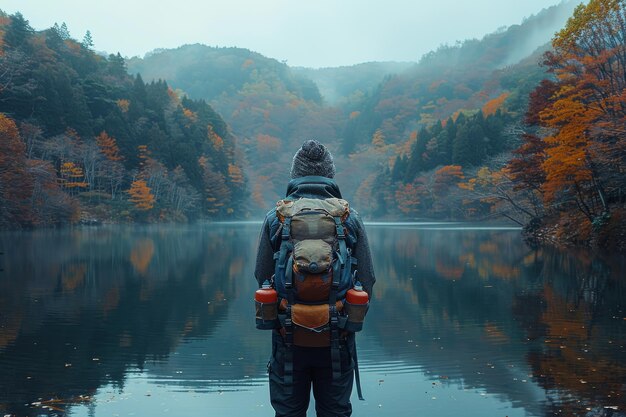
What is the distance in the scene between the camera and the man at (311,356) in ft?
10.9

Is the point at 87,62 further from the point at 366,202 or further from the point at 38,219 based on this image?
the point at 366,202

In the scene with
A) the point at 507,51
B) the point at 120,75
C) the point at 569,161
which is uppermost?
the point at 507,51

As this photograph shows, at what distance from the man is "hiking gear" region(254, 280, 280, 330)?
10 centimetres

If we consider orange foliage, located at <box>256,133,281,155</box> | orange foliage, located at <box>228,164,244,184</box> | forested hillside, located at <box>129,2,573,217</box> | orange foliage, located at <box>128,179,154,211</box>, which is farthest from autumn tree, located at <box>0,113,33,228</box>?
orange foliage, located at <box>256,133,281,155</box>

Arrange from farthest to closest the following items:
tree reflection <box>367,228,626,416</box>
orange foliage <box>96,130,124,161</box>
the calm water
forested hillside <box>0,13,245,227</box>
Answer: orange foliage <box>96,130,124,161</box> → forested hillside <box>0,13,245,227</box> → tree reflection <box>367,228,626,416</box> → the calm water

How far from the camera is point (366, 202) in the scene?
105m

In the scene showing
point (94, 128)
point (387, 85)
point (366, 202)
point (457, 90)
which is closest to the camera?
point (94, 128)

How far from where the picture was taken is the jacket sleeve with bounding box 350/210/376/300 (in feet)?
11.2

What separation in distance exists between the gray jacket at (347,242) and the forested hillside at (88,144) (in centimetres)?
3296

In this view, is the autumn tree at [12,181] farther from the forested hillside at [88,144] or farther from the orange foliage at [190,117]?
the orange foliage at [190,117]

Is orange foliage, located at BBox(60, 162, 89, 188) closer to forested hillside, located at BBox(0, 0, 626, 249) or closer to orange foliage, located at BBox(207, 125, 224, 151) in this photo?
forested hillside, located at BBox(0, 0, 626, 249)

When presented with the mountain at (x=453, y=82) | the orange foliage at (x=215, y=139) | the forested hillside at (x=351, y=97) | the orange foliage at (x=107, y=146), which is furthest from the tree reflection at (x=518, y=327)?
the mountain at (x=453, y=82)

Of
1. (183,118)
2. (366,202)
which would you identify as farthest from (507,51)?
(183,118)

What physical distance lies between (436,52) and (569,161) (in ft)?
Answer: 521
